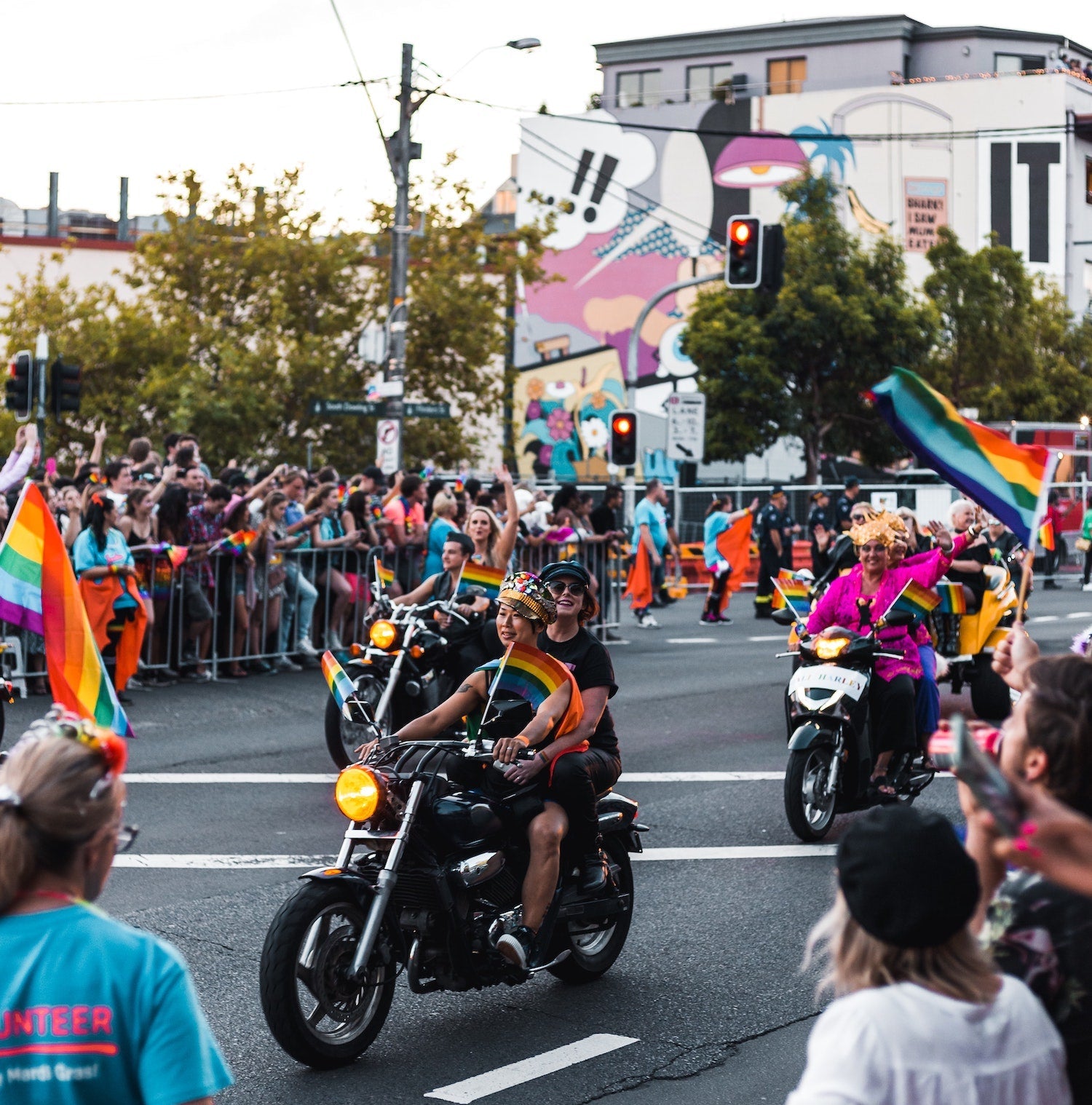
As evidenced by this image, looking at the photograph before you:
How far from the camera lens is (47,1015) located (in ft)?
8.32

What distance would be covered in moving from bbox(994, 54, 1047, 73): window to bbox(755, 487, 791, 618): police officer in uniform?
50160 mm

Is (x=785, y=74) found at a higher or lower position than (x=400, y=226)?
higher

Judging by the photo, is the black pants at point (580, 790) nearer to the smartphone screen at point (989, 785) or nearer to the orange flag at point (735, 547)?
the smartphone screen at point (989, 785)

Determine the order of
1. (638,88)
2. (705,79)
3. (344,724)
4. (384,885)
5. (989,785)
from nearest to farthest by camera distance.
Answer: (989,785) < (384,885) < (344,724) < (705,79) < (638,88)

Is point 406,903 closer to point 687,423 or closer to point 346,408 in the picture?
point 346,408

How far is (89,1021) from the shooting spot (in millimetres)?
2525

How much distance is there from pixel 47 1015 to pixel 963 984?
54.1 inches

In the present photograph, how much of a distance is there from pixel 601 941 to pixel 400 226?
57.5ft

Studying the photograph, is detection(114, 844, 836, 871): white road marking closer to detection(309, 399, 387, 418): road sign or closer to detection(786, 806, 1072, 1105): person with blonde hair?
detection(786, 806, 1072, 1105): person with blonde hair

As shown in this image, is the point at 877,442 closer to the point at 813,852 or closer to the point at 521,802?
the point at 813,852

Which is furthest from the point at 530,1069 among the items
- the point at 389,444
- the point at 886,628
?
the point at 389,444

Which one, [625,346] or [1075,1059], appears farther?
[625,346]

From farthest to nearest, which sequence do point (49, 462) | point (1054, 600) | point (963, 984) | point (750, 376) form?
1. point (750, 376)
2. point (1054, 600)
3. point (49, 462)
4. point (963, 984)

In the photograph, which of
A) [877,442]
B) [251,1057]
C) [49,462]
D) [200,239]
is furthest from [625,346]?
[251,1057]
